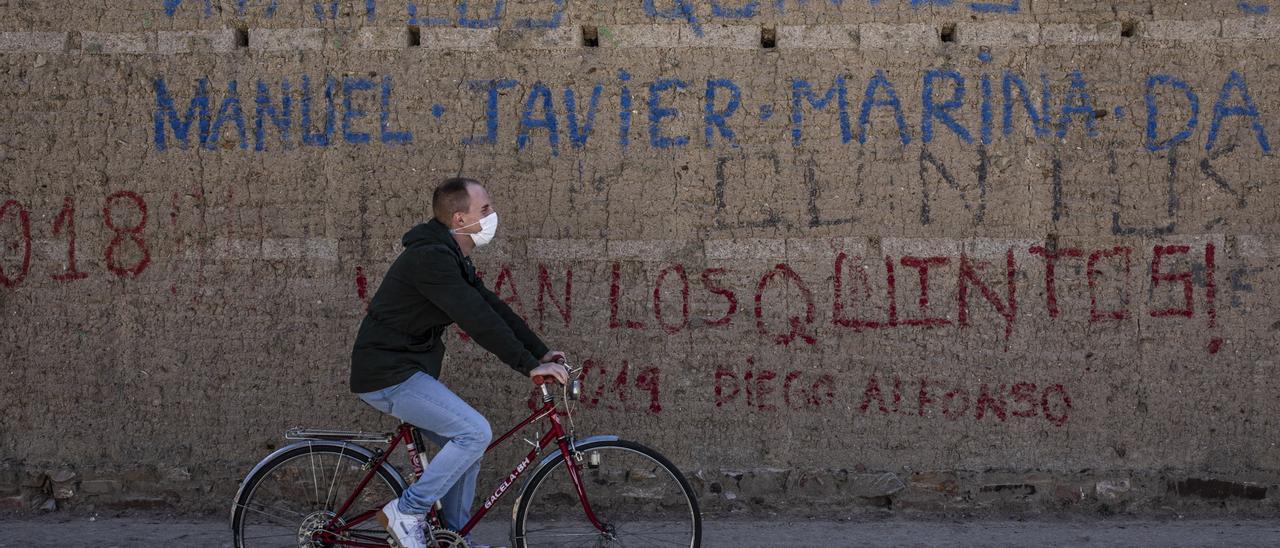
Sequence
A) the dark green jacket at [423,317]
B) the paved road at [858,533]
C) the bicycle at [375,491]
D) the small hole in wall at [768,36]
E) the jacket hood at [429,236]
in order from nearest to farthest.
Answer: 1. the dark green jacket at [423,317]
2. the jacket hood at [429,236]
3. the bicycle at [375,491]
4. the paved road at [858,533]
5. the small hole in wall at [768,36]

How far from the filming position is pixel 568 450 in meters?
3.83

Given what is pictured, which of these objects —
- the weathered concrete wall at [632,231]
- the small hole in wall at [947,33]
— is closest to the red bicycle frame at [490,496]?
the weathered concrete wall at [632,231]

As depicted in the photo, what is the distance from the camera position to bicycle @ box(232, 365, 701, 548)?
383 centimetres

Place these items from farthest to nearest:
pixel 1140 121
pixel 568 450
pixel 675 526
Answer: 1. pixel 1140 121
2. pixel 675 526
3. pixel 568 450

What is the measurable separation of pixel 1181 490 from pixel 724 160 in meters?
2.76

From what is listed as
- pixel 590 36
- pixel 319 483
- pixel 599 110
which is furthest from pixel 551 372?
pixel 590 36

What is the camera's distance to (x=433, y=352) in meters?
3.86

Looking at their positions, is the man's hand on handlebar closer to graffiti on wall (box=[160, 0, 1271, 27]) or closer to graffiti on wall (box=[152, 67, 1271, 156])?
graffiti on wall (box=[152, 67, 1271, 156])

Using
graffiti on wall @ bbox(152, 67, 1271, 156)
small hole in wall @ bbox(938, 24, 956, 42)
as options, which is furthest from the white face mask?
small hole in wall @ bbox(938, 24, 956, 42)

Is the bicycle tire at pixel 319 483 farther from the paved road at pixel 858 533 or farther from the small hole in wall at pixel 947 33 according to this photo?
the small hole in wall at pixel 947 33

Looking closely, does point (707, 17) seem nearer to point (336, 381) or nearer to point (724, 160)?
point (724, 160)

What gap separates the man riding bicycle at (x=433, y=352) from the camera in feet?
11.8

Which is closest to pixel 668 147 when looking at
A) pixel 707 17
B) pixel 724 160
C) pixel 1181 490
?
pixel 724 160

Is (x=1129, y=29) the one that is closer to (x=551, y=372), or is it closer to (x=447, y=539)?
(x=551, y=372)
